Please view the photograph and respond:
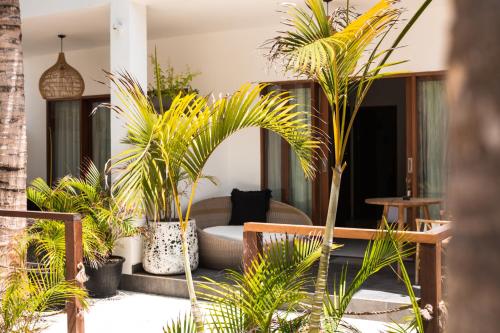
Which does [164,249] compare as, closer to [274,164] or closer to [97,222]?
[97,222]

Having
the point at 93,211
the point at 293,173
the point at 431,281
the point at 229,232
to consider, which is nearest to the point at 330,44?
the point at 431,281

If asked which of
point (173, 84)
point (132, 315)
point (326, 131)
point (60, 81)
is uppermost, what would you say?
point (60, 81)

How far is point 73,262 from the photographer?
412 centimetres

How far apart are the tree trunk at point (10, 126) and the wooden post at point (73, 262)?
1.90 feet

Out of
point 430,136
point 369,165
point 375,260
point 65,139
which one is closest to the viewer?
point 375,260

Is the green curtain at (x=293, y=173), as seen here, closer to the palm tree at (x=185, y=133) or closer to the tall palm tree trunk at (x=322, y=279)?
the palm tree at (x=185, y=133)

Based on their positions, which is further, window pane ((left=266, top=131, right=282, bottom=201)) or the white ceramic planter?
window pane ((left=266, top=131, right=282, bottom=201))

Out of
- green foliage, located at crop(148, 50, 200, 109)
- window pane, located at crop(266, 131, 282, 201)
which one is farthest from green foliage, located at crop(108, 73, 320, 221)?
window pane, located at crop(266, 131, 282, 201)

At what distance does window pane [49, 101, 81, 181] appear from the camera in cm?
974

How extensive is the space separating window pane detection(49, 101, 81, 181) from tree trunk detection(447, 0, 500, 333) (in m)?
9.54

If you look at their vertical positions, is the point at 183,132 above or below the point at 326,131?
below

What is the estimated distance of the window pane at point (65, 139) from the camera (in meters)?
9.74

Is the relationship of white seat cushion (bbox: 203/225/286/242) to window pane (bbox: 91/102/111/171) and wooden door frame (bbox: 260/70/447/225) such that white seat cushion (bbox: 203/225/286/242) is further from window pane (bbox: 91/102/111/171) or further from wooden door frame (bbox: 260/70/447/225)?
window pane (bbox: 91/102/111/171)

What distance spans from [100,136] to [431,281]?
7341mm
